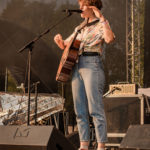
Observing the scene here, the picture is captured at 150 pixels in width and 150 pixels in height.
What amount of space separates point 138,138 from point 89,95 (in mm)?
493

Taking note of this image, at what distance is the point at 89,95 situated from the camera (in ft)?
7.91

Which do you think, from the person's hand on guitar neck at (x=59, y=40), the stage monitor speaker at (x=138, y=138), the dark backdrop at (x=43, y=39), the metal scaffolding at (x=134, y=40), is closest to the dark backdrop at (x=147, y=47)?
the metal scaffolding at (x=134, y=40)

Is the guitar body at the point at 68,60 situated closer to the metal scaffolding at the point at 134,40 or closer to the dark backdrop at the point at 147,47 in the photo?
the metal scaffolding at the point at 134,40

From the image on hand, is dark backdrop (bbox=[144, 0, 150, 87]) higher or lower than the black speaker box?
higher

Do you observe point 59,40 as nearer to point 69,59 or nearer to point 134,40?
point 69,59

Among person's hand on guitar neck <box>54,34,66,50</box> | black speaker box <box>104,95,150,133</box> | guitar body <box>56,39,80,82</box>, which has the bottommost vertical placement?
black speaker box <box>104,95,150,133</box>

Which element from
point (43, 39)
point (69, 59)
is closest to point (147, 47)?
point (43, 39)

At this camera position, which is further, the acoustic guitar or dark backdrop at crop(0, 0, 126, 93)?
dark backdrop at crop(0, 0, 126, 93)

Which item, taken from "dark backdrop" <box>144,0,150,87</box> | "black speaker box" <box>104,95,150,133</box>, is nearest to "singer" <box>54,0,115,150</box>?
"black speaker box" <box>104,95,150,133</box>

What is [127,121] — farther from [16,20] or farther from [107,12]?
[16,20]

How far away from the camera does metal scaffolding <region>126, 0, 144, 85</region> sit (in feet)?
24.9

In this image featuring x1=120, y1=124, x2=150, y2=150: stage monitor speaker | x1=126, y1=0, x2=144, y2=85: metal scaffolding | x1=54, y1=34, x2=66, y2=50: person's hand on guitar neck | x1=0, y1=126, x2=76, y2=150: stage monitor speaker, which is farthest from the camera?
x1=126, y1=0, x2=144, y2=85: metal scaffolding

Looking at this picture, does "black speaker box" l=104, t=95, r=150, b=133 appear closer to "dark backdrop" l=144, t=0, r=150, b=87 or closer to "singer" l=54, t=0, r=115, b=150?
"singer" l=54, t=0, r=115, b=150

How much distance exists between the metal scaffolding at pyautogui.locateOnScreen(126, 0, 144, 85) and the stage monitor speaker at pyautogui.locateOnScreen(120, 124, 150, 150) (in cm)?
514
